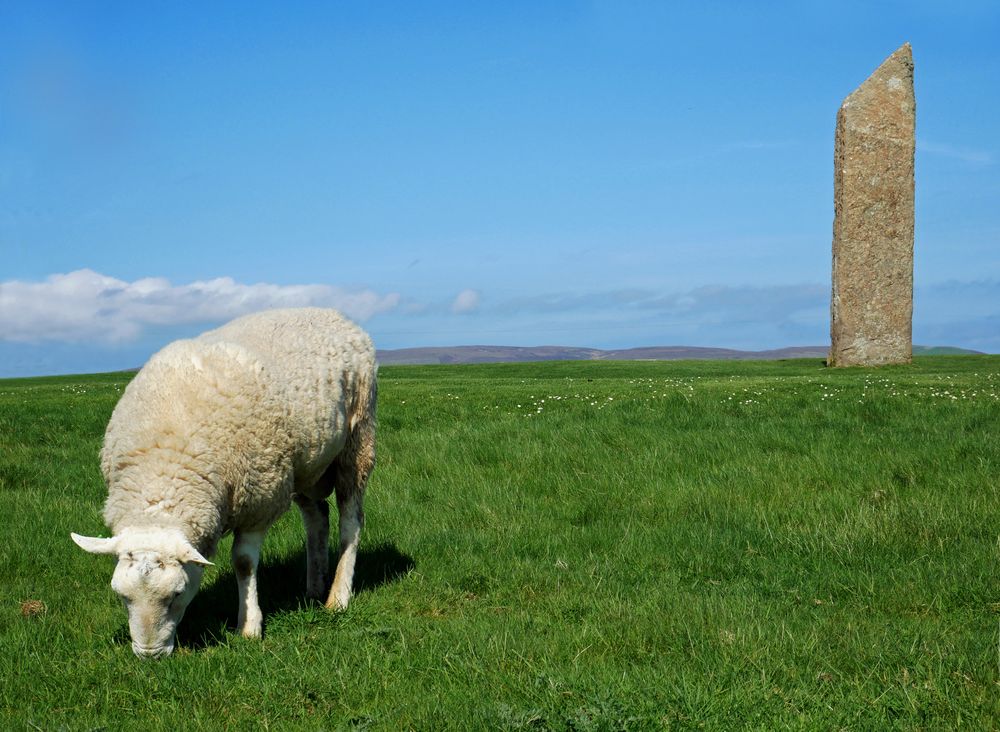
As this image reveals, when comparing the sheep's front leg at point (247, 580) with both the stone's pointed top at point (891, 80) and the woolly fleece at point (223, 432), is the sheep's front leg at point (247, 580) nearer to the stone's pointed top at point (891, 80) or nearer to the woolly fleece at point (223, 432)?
the woolly fleece at point (223, 432)

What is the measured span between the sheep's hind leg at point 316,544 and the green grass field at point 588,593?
0.22 metres

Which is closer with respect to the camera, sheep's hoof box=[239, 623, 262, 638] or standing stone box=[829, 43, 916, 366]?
sheep's hoof box=[239, 623, 262, 638]

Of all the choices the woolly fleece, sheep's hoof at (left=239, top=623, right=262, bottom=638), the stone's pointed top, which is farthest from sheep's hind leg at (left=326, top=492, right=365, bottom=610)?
the stone's pointed top

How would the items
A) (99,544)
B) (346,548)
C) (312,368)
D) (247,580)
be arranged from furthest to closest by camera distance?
(346,548) < (312,368) < (247,580) < (99,544)

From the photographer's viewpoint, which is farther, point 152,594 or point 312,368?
point 312,368

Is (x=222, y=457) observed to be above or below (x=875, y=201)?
below

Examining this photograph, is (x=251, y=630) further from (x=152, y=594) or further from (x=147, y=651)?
(x=152, y=594)

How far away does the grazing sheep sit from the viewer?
5422mm

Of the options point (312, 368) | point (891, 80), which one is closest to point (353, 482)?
point (312, 368)

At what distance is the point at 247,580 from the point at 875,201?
2489 centimetres

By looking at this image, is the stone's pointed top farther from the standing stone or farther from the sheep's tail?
the sheep's tail

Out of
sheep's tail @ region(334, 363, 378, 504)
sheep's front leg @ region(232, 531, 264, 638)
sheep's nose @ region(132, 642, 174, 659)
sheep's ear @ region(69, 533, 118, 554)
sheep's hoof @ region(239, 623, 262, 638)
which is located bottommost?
sheep's hoof @ region(239, 623, 262, 638)

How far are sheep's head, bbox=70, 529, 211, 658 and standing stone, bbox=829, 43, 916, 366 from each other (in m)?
25.0

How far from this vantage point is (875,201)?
26516mm
